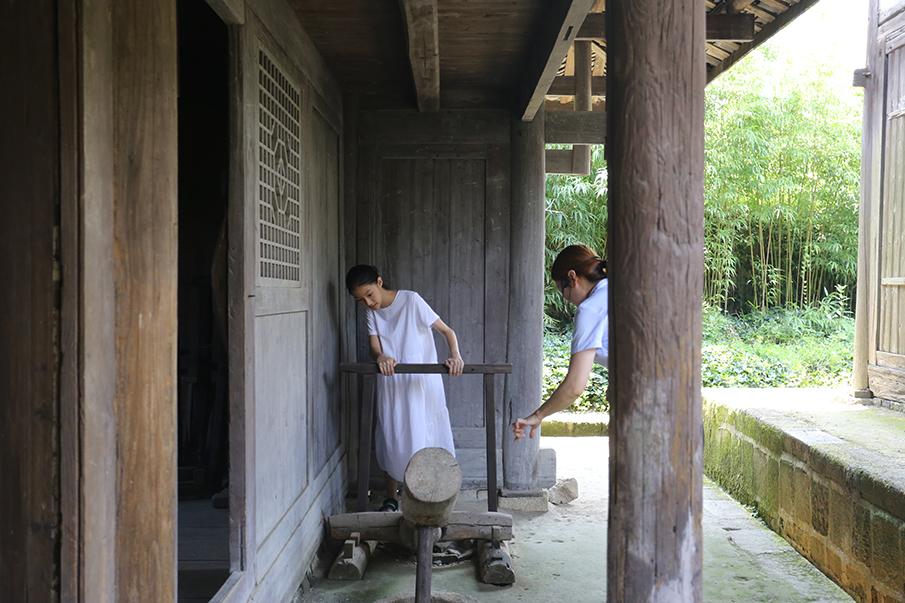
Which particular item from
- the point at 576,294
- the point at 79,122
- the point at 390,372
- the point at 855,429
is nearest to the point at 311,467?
the point at 390,372

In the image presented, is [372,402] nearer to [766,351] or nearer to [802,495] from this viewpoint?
Answer: [802,495]

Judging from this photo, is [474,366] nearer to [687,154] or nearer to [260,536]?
[260,536]

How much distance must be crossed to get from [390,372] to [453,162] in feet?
5.88

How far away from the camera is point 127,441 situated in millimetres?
1564

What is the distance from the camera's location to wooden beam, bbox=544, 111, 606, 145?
4980 millimetres

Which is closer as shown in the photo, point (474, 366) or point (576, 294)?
point (576, 294)

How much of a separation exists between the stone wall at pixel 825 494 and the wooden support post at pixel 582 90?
2.41 metres

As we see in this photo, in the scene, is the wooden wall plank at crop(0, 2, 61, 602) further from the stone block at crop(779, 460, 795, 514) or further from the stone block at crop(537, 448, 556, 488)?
the stone block at crop(779, 460, 795, 514)

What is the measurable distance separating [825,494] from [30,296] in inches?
166

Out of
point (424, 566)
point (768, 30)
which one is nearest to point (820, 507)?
point (424, 566)

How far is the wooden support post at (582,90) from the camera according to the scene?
5.46 meters

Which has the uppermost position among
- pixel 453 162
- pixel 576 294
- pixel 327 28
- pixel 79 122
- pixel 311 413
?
pixel 327 28

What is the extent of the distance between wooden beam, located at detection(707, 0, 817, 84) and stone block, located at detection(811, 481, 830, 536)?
2.93 meters

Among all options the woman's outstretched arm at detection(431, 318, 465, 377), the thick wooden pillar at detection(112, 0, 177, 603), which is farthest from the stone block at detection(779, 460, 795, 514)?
the thick wooden pillar at detection(112, 0, 177, 603)
